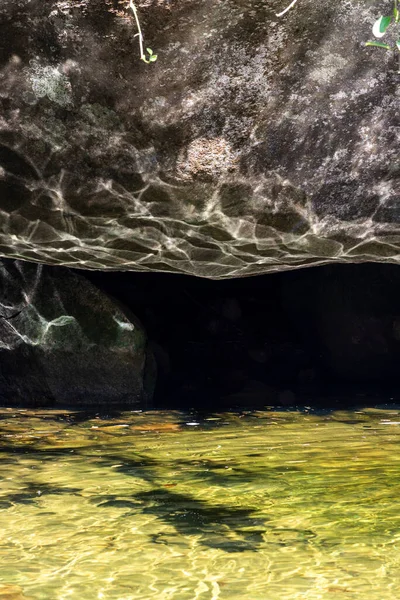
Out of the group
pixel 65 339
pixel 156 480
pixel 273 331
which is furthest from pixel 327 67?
pixel 273 331

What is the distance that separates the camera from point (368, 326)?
978 cm

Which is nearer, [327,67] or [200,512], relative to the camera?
[200,512]

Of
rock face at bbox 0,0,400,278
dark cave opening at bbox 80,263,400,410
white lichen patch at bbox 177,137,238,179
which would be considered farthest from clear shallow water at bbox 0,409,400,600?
dark cave opening at bbox 80,263,400,410

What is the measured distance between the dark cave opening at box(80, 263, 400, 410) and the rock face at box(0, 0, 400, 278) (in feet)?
12.3

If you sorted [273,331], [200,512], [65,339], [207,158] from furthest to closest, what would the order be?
[273,331], [65,339], [207,158], [200,512]

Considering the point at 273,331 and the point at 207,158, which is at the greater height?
the point at 207,158

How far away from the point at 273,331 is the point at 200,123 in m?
5.92

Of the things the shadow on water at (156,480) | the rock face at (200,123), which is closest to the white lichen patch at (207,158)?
the rock face at (200,123)

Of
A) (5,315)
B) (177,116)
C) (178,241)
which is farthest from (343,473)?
(5,315)

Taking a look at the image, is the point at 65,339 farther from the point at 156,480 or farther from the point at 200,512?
the point at 200,512

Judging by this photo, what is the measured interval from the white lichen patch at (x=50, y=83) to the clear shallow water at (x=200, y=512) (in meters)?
2.02

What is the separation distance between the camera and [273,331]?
34.9 ft

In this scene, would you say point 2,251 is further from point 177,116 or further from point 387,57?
point 387,57

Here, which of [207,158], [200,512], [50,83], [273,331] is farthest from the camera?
[273,331]
